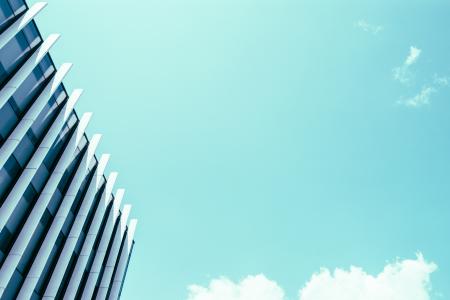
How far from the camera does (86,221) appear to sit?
26.7 metres

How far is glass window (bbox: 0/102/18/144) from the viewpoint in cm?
1806

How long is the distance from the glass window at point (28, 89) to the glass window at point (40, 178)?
3613mm

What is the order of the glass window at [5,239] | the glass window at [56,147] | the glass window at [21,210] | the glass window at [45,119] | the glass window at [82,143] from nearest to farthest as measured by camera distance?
the glass window at [5,239] < the glass window at [21,210] < the glass window at [45,119] < the glass window at [56,147] < the glass window at [82,143]

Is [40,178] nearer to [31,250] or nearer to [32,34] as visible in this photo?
[31,250]

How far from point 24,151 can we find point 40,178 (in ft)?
6.96

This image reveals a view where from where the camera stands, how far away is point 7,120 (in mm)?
18469

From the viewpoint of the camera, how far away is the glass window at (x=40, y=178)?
67.2 feet

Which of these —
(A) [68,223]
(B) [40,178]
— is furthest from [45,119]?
(A) [68,223]

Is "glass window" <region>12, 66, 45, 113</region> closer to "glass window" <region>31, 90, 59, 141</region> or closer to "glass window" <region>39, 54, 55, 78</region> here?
"glass window" <region>39, 54, 55, 78</region>

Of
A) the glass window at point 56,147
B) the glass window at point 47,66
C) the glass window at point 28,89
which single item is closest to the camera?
the glass window at point 28,89

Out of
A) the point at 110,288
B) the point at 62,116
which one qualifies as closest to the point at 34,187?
the point at 62,116

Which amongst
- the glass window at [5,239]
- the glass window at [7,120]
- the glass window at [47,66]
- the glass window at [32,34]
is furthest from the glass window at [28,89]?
the glass window at [5,239]

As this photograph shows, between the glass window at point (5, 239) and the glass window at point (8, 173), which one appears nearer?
the glass window at point (5, 239)

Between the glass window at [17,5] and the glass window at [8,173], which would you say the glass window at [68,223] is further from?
the glass window at [17,5]
